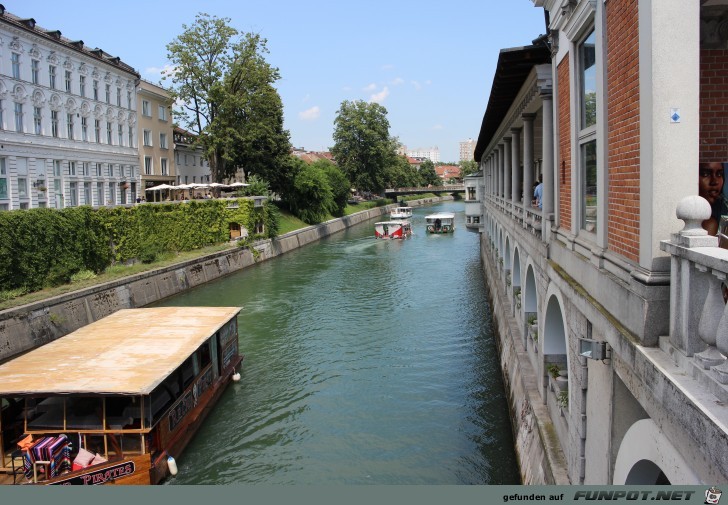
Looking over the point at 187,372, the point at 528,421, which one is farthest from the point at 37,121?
the point at 528,421

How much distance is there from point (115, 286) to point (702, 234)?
25.4 meters

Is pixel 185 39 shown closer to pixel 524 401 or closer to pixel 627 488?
pixel 524 401

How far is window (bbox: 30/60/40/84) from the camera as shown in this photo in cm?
3609

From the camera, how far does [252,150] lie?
174ft

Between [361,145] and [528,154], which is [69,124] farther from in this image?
[361,145]

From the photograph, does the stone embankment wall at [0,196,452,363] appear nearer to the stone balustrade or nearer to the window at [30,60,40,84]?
the window at [30,60,40,84]

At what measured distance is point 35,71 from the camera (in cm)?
3656

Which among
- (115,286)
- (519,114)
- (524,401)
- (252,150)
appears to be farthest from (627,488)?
(252,150)

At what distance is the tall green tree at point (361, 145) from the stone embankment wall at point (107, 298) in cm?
4614

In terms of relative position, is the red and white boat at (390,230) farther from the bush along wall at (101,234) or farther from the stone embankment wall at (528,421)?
the stone embankment wall at (528,421)

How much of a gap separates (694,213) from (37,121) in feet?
129

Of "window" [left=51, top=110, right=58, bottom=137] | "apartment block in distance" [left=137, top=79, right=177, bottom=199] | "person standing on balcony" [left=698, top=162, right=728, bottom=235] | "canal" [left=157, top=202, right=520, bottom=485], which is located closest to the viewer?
"person standing on balcony" [left=698, top=162, right=728, bottom=235]

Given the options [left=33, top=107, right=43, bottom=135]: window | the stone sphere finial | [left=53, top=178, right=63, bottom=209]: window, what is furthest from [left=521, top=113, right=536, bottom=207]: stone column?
[left=53, top=178, right=63, bottom=209]: window

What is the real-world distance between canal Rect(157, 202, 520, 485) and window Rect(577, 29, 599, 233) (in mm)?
6175
